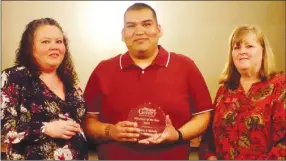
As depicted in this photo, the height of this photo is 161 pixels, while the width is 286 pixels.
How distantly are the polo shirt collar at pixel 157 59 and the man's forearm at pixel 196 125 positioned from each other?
0.91ft

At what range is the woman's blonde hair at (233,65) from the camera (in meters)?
1.58

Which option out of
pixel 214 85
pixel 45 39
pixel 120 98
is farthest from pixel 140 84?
pixel 45 39

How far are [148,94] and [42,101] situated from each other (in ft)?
1.47

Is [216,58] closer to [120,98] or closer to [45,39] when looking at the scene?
[120,98]

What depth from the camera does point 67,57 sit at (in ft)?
5.31

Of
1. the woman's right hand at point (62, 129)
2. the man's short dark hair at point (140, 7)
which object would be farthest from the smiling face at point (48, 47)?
the man's short dark hair at point (140, 7)

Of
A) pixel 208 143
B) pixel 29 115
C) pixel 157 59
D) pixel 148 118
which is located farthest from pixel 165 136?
pixel 29 115

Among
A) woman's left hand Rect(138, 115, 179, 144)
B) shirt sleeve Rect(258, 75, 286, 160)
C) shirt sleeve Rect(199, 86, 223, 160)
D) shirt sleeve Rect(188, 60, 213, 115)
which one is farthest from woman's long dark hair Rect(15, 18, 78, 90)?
shirt sleeve Rect(258, 75, 286, 160)

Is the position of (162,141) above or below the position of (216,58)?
below

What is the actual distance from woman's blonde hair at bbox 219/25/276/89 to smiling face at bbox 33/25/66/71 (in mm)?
732

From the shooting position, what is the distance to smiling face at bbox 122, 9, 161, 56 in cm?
159

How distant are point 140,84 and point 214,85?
1.12 ft

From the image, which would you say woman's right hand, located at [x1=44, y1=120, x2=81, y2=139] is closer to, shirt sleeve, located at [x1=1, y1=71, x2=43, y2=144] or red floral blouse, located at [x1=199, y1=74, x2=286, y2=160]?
shirt sleeve, located at [x1=1, y1=71, x2=43, y2=144]

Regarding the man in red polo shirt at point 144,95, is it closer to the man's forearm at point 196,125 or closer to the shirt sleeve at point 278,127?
the man's forearm at point 196,125
